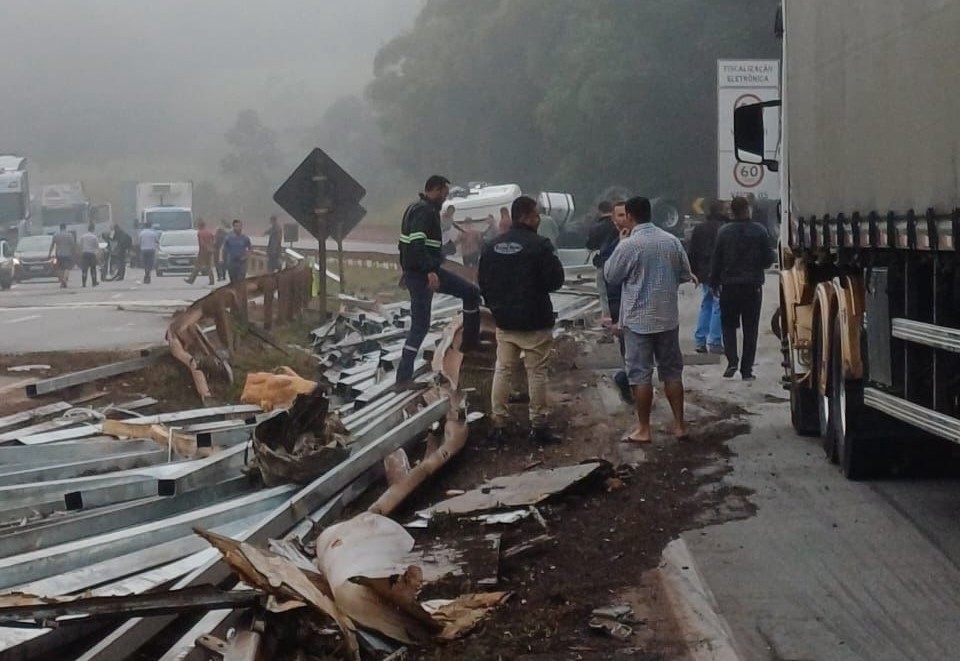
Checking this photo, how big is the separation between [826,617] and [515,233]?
5.14 m

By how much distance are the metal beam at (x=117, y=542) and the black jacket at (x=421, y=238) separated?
439cm

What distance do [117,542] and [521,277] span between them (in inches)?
172

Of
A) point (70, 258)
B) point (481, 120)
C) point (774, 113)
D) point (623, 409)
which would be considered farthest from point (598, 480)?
point (481, 120)

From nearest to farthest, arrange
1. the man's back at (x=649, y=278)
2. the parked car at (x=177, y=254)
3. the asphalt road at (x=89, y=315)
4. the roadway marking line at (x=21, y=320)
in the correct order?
the man's back at (x=649, y=278), the asphalt road at (x=89, y=315), the roadway marking line at (x=21, y=320), the parked car at (x=177, y=254)

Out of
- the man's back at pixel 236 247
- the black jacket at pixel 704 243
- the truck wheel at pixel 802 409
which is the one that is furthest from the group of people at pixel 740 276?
the man's back at pixel 236 247

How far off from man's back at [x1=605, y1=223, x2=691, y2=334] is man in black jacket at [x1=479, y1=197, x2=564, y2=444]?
0.50 m

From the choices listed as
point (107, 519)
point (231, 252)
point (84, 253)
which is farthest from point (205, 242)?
point (107, 519)

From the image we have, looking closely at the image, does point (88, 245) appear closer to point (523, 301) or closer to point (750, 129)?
point (750, 129)

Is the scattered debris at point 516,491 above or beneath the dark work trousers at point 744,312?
beneath

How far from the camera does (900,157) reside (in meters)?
7.25

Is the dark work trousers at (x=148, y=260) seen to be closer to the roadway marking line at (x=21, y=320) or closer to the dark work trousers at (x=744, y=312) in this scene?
the roadway marking line at (x=21, y=320)

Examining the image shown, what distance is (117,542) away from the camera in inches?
275

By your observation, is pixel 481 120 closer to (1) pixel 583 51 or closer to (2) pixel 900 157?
(1) pixel 583 51

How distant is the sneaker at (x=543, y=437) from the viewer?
10.9 m
